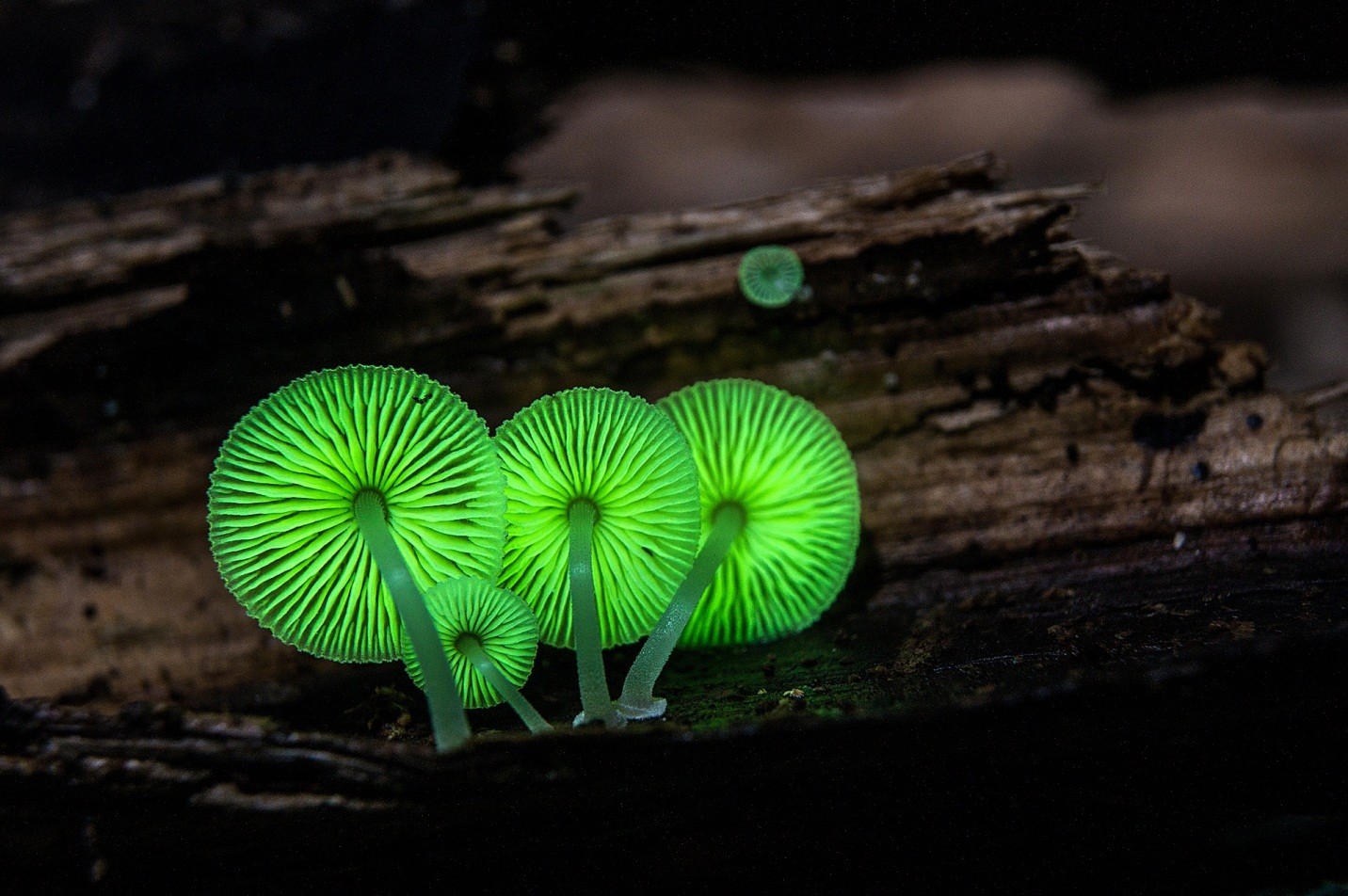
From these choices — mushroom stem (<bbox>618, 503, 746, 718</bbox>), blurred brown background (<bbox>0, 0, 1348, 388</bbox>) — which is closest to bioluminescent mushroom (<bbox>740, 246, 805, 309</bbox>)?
mushroom stem (<bbox>618, 503, 746, 718</bbox>)

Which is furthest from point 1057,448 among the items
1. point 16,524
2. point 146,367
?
point 16,524

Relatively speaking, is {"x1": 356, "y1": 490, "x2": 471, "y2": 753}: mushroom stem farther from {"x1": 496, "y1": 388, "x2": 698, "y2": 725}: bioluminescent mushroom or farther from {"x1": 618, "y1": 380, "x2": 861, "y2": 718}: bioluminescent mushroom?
{"x1": 618, "y1": 380, "x2": 861, "y2": 718}: bioluminescent mushroom

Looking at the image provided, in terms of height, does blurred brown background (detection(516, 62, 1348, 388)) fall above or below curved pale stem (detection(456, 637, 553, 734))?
above

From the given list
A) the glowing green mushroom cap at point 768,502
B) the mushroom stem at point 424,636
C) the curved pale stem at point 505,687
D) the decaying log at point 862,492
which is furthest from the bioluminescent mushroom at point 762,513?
the mushroom stem at point 424,636

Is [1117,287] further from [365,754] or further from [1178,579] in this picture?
[365,754]

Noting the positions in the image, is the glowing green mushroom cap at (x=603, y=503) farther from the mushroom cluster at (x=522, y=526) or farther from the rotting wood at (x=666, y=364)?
the rotting wood at (x=666, y=364)

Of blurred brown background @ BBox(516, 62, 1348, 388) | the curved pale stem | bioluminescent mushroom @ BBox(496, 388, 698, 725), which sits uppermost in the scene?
blurred brown background @ BBox(516, 62, 1348, 388)

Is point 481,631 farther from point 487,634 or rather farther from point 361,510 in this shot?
point 361,510

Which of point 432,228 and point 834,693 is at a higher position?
point 432,228
